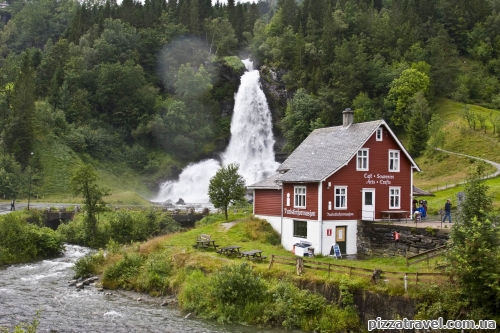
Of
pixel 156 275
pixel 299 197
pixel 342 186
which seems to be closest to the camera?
pixel 156 275

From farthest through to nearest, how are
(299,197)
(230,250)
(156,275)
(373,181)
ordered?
(373,181)
(299,197)
(230,250)
(156,275)

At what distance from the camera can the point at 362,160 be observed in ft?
115

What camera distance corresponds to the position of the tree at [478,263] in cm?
→ 1941

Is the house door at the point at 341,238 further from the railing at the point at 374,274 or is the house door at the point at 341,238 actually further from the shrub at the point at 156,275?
the shrub at the point at 156,275

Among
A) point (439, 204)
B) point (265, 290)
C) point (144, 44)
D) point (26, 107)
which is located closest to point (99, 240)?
point (265, 290)

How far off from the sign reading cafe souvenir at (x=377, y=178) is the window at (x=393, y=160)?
2.01 feet

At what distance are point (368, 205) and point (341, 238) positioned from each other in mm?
3166

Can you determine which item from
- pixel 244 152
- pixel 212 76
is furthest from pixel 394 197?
pixel 212 76

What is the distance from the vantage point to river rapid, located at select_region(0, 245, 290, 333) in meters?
23.8

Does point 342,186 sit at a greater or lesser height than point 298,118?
lesser

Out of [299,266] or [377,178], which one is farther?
[377,178]

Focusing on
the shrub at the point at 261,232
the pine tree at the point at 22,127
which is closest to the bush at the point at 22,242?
the shrub at the point at 261,232

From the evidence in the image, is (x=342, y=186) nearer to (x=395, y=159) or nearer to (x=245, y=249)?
(x=395, y=159)

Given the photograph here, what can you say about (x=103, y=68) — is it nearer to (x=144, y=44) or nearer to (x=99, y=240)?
(x=144, y=44)
